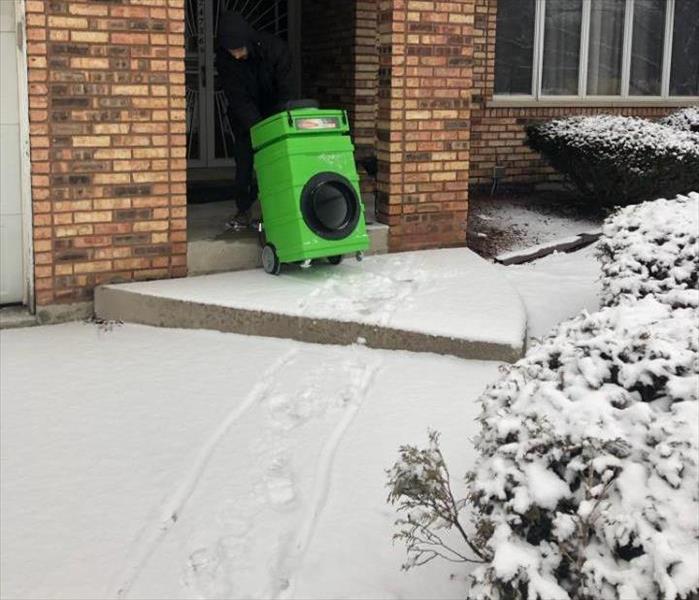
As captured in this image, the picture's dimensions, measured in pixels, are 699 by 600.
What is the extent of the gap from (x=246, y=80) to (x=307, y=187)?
1.45m

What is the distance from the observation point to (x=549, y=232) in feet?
30.1

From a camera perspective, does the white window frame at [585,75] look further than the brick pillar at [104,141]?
Yes

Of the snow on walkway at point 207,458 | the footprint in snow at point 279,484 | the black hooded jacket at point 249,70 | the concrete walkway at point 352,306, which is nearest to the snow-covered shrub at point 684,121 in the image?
the concrete walkway at point 352,306

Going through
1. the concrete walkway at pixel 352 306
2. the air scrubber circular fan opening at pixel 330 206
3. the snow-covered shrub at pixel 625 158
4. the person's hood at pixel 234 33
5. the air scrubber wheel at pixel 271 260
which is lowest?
the concrete walkway at pixel 352 306

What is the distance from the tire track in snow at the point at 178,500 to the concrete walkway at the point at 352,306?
0.70 metres

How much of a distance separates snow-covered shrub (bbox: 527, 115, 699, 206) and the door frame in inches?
217

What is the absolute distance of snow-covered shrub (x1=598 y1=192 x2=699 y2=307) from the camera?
17.8ft

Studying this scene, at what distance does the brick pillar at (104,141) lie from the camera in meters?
6.20

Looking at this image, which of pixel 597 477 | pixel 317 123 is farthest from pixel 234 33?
pixel 597 477

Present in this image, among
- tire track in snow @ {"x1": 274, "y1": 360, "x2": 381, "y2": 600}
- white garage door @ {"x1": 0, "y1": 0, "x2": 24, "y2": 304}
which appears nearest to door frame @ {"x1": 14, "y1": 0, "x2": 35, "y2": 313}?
white garage door @ {"x1": 0, "y1": 0, "x2": 24, "y2": 304}

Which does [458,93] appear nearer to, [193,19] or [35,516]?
[193,19]

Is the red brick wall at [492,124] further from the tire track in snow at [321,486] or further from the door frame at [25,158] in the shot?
the tire track in snow at [321,486]

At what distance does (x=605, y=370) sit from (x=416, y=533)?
115cm

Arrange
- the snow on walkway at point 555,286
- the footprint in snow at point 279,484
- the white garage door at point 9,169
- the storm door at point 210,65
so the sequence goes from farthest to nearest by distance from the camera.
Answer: the storm door at point 210,65, the snow on walkway at point 555,286, the white garage door at point 9,169, the footprint in snow at point 279,484
